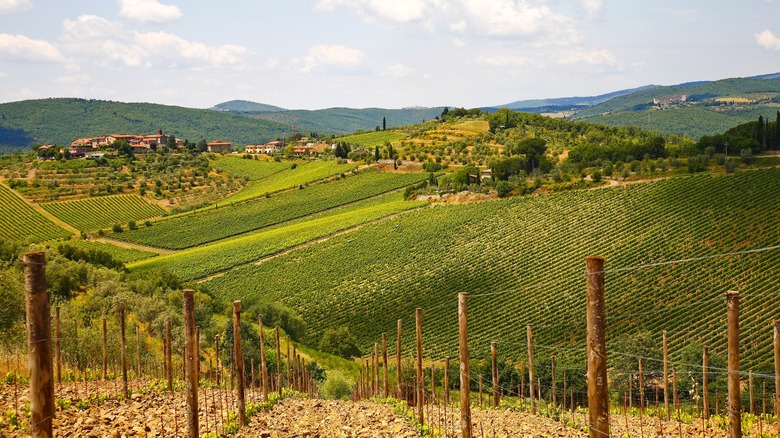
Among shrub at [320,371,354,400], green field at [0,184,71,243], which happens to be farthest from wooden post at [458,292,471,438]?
green field at [0,184,71,243]

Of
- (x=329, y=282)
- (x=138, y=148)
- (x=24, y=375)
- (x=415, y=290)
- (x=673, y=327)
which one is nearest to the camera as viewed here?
(x=24, y=375)

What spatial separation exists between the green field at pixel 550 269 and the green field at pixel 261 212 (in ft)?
67.2

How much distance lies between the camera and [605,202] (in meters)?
66.0

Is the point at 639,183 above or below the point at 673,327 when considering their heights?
above

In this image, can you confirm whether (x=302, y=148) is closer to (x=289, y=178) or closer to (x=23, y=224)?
(x=289, y=178)

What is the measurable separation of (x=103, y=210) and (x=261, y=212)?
2276 centimetres

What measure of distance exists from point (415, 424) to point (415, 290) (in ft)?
132

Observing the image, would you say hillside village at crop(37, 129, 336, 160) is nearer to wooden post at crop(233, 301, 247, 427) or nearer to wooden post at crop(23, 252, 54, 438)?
wooden post at crop(233, 301, 247, 427)

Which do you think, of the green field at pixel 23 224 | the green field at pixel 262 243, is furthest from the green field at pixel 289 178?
the green field at pixel 23 224

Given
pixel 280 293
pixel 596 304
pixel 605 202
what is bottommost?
pixel 280 293

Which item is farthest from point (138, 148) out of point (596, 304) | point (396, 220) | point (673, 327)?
point (596, 304)

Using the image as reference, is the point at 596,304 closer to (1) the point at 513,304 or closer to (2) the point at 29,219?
(1) the point at 513,304

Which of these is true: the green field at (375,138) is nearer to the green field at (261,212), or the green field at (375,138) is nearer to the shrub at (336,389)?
the green field at (261,212)

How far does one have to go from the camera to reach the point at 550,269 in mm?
53625
